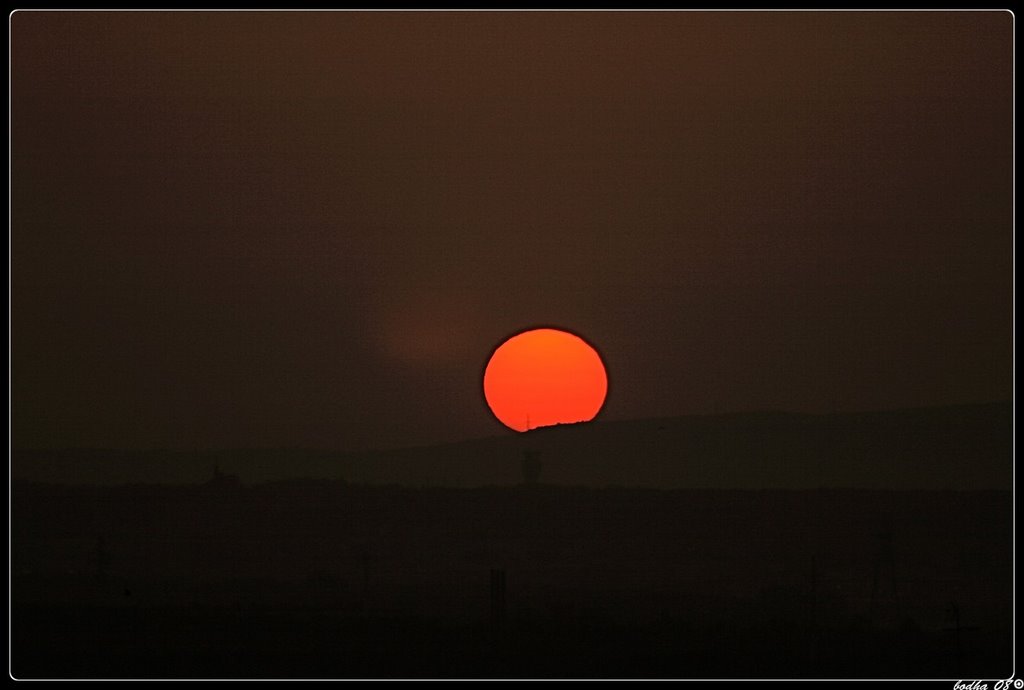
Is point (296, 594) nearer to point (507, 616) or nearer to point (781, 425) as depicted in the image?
point (507, 616)

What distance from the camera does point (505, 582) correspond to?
16672 millimetres

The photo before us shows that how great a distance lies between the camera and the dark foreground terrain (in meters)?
13.6

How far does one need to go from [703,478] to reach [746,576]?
5.41 metres

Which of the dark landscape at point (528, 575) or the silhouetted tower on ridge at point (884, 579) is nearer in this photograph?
the dark landscape at point (528, 575)

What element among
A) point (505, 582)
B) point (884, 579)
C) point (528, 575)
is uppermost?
point (528, 575)

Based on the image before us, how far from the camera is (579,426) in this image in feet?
83.5

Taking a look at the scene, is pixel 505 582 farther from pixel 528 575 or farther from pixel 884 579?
pixel 884 579

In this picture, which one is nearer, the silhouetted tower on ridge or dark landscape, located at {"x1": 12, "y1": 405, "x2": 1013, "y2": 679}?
dark landscape, located at {"x1": 12, "y1": 405, "x2": 1013, "y2": 679}

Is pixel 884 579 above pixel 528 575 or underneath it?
underneath

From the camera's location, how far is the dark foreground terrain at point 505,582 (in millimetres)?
13633

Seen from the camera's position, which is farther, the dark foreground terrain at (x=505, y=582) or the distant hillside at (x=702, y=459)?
the distant hillside at (x=702, y=459)

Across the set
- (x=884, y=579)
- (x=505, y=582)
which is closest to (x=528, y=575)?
(x=505, y=582)

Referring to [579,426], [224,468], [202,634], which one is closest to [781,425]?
[579,426]

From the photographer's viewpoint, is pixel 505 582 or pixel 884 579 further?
pixel 884 579
